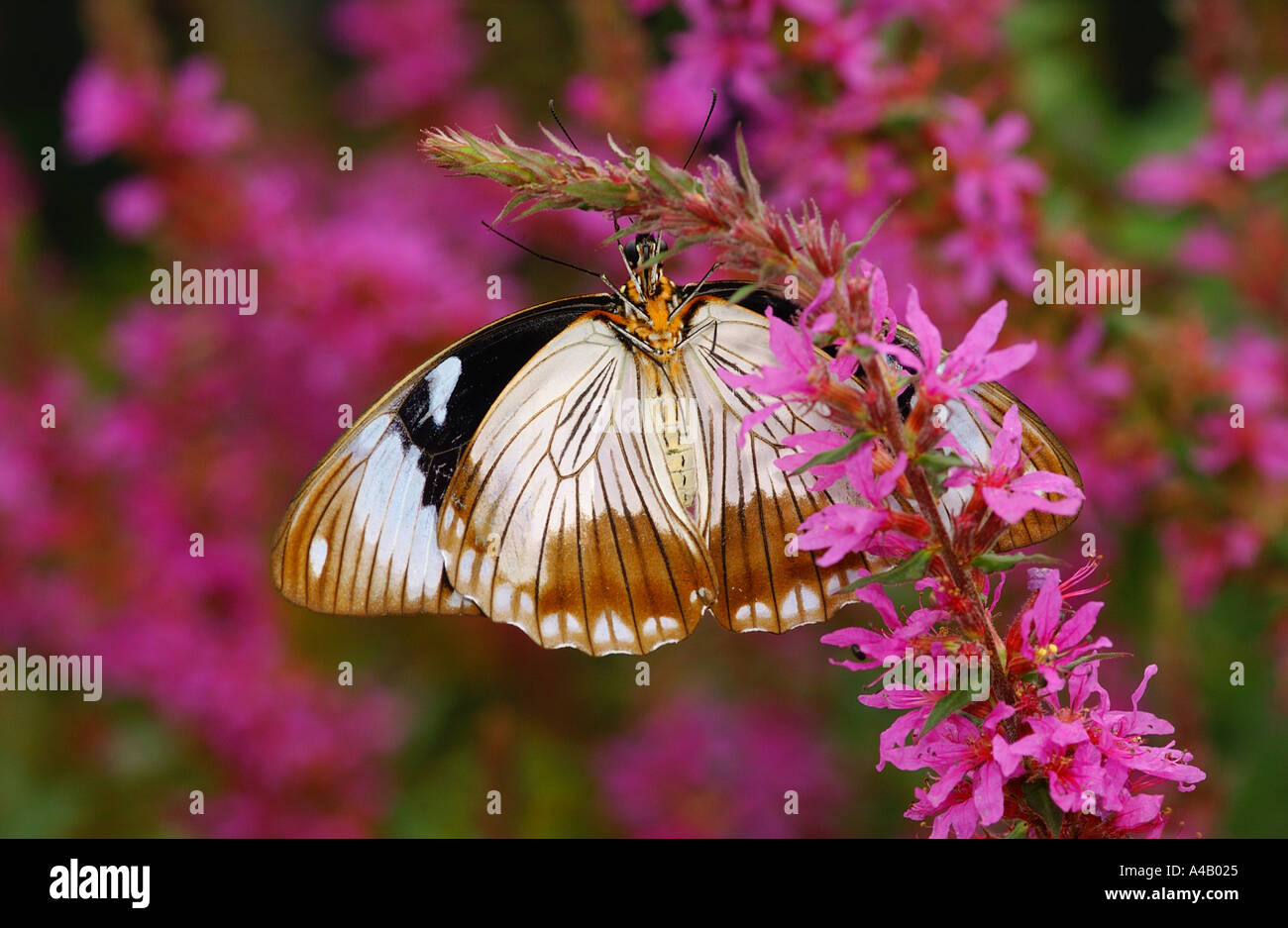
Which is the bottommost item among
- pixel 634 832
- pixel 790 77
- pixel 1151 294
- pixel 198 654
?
pixel 634 832

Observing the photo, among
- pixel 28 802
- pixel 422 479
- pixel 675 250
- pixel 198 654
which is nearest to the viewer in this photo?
pixel 675 250

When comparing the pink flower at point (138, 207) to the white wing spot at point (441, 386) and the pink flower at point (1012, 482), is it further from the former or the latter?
the pink flower at point (1012, 482)

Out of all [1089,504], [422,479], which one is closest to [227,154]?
[422,479]

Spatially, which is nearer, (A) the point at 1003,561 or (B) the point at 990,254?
(A) the point at 1003,561

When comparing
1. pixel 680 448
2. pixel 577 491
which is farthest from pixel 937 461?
pixel 577 491

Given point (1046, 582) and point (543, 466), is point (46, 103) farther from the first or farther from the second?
point (1046, 582)

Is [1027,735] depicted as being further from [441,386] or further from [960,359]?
[441,386]
